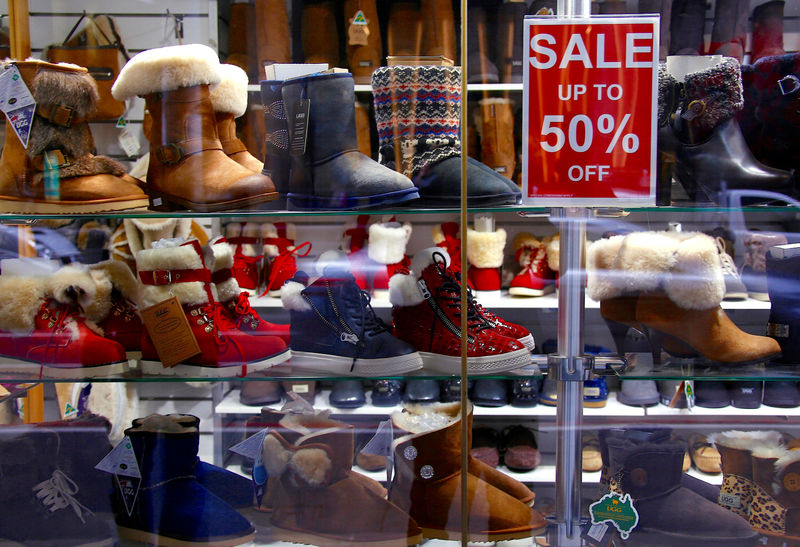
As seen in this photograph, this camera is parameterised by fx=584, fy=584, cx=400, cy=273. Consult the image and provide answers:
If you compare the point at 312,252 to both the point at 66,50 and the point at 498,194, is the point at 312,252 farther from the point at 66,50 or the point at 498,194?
the point at 66,50

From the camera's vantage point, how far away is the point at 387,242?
153cm

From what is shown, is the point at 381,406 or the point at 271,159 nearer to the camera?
the point at 271,159

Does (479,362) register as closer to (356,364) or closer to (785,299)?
(356,364)

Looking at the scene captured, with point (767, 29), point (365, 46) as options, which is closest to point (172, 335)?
point (365, 46)

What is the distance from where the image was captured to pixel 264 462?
1.53 meters

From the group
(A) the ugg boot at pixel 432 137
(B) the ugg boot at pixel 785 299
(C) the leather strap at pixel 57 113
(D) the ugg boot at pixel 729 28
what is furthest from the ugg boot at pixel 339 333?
(D) the ugg boot at pixel 729 28

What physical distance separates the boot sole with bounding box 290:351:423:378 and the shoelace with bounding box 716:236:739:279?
766 millimetres

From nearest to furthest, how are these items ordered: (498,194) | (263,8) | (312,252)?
(498,194), (263,8), (312,252)

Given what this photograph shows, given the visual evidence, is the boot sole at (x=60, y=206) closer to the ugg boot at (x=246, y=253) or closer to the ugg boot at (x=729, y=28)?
the ugg boot at (x=246, y=253)

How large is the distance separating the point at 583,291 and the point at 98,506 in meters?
1.33

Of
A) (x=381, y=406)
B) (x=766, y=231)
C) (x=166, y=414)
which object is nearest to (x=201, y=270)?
(x=166, y=414)

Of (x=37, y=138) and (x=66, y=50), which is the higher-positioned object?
(x=66, y=50)

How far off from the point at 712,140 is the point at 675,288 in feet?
1.17

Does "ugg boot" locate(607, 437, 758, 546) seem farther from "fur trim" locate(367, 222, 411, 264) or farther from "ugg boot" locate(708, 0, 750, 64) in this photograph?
"ugg boot" locate(708, 0, 750, 64)
